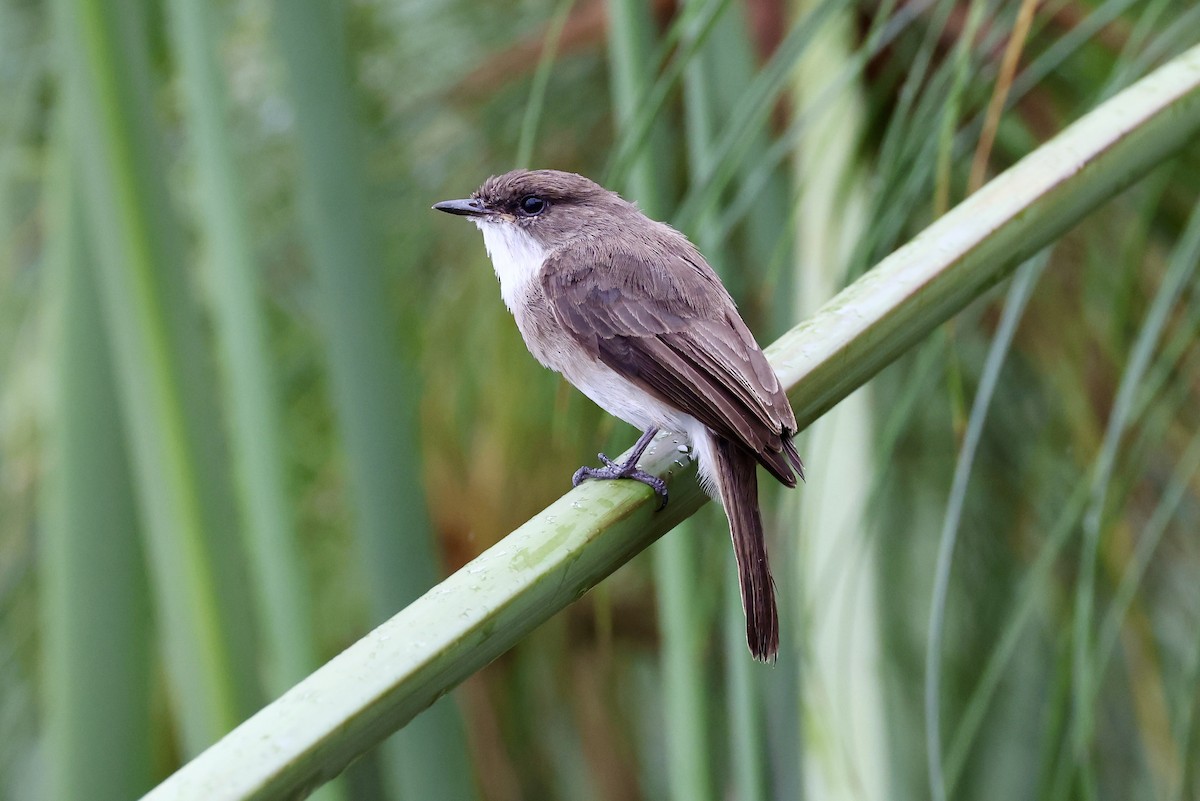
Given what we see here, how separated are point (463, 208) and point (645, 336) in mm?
414

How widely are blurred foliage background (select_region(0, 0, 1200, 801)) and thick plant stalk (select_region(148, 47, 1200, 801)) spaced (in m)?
0.10

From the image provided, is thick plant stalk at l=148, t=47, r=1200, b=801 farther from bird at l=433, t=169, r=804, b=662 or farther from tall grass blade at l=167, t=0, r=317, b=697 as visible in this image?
tall grass blade at l=167, t=0, r=317, b=697

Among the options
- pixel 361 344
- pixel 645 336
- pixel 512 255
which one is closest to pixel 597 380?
pixel 645 336

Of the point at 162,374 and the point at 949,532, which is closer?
the point at 949,532

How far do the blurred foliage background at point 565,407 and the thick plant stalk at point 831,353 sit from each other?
101 mm

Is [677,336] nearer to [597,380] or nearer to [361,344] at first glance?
[597,380]

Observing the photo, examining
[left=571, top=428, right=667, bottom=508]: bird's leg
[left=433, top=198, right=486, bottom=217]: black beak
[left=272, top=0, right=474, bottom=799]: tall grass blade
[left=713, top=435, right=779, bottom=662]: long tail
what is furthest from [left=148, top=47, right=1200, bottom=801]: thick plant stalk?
[left=433, top=198, right=486, bottom=217]: black beak

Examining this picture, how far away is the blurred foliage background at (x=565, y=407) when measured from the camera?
1163 millimetres

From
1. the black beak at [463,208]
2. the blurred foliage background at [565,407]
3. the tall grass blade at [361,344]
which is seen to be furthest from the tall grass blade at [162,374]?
the black beak at [463,208]

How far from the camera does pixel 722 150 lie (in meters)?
1.24

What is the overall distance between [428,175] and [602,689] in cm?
98

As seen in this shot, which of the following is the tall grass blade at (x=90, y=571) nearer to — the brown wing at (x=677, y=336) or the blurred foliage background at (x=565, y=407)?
the blurred foliage background at (x=565, y=407)

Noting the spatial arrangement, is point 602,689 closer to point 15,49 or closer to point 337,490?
point 337,490

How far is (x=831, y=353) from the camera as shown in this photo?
993 millimetres
